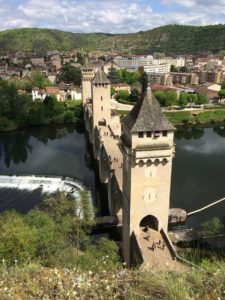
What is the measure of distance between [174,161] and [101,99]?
16788mm

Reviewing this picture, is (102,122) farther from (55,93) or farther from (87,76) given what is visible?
(55,93)

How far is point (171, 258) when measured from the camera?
57.5 ft

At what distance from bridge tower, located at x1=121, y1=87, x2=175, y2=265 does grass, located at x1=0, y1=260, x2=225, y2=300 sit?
10215mm

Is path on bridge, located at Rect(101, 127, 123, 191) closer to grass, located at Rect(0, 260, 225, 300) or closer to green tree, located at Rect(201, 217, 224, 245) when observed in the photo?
green tree, located at Rect(201, 217, 224, 245)

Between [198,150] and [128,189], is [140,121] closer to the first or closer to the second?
[128,189]

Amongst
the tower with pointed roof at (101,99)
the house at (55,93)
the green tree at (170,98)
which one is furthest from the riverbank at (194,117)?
the tower with pointed roof at (101,99)

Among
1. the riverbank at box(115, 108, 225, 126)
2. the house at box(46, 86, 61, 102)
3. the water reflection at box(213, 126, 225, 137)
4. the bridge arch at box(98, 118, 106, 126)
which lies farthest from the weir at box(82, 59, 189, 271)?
the house at box(46, 86, 61, 102)

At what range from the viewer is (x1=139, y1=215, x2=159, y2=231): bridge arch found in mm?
20156

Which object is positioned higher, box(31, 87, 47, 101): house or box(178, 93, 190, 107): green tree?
box(31, 87, 47, 101): house

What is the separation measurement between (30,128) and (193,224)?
50.6m

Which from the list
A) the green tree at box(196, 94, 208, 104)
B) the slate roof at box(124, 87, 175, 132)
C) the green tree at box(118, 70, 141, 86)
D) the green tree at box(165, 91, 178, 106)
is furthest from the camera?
the green tree at box(118, 70, 141, 86)

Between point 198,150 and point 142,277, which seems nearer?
point 142,277

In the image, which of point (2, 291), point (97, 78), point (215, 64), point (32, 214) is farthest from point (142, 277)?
point (215, 64)

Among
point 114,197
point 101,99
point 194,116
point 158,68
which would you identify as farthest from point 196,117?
point 158,68
